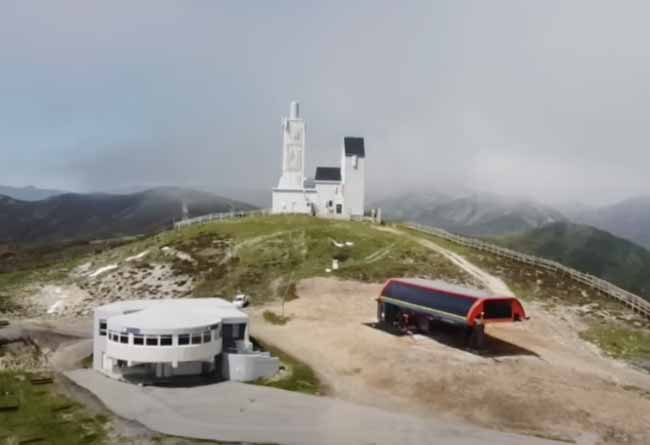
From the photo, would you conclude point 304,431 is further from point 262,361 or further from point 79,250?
point 79,250

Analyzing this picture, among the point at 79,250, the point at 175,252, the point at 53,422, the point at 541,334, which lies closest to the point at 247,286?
the point at 175,252

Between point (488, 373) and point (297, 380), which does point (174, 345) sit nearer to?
point (297, 380)

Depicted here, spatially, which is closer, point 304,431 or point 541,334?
point 304,431

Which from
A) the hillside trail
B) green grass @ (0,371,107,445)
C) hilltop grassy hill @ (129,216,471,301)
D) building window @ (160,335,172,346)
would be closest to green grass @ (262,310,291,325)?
hilltop grassy hill @ (129,216,471,301)

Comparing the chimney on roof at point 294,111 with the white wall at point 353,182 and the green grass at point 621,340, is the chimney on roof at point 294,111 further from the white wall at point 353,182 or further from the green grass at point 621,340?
the green grass at point 621,340

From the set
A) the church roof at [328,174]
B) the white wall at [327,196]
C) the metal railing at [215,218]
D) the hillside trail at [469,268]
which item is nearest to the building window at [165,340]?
the hillside trail at [469,268]

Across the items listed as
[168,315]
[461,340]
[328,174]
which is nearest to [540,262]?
[461,340]
